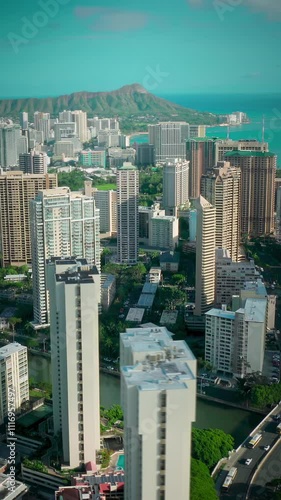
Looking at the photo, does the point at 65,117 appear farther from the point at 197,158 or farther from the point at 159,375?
the point at 159,375

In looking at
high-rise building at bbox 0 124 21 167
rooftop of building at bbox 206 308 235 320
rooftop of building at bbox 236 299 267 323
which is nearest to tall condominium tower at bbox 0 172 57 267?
rooftop of building at bbox 206 308 235 320

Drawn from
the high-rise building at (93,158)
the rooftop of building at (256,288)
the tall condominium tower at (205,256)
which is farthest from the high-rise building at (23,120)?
the rooftop of building at (256,288)

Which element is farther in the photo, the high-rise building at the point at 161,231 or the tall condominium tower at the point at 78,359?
the high-rise building at the point at 161,231

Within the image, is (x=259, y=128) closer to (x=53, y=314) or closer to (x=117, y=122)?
(x=53, y=314)

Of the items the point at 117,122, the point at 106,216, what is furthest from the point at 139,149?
the point at 106,216

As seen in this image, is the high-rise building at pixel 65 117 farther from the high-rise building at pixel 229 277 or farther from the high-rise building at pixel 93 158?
the high-rise building at pixel 229 277

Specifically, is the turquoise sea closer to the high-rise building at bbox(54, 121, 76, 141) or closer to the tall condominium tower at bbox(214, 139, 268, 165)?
the tall condominium tower at bbox(214, 139, 268, 165)

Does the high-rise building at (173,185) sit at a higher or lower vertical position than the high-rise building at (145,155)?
lower
